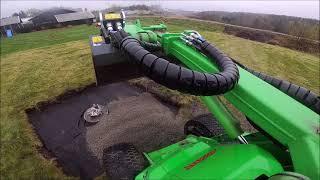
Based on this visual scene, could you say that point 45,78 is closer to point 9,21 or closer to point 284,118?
point 284,118

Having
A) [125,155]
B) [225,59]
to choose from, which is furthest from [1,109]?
[225,59]

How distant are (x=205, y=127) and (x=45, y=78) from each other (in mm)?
Answer: 7059

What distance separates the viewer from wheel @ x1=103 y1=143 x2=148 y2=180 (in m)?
3.95

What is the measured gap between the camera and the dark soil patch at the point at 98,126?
230 inches

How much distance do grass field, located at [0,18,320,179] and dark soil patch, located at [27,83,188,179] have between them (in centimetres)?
28

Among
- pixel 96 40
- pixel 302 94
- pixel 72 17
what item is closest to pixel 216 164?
pixel 302 94

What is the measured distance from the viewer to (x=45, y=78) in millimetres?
10320

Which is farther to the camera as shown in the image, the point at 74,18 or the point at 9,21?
the point at 9,21

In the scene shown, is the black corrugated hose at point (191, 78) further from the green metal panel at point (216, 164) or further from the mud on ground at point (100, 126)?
the mud on ground at point (100, 126)

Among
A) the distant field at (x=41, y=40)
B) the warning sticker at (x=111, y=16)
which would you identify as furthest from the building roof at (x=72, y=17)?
the warning sticker at (x=111, y=16)

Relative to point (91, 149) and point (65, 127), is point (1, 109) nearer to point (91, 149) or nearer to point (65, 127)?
point (65, 127)

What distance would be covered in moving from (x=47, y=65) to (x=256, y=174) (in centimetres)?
1086

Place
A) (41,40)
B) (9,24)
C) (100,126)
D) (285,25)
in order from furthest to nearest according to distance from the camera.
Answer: (9,24)
(285,25)
(41,40)
(100,126)

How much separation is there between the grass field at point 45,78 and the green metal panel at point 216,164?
2.82m
